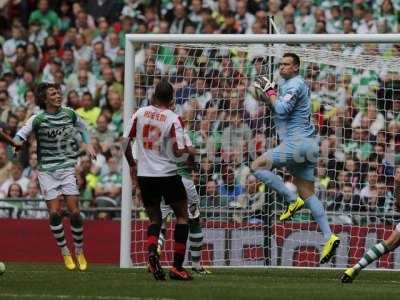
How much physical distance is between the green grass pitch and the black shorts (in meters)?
0.87

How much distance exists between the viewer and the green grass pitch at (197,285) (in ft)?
38.3

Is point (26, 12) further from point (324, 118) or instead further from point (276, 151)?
point (276, 151)

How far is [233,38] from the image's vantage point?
16.4 m

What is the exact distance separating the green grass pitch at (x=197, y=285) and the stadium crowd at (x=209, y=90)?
1.88m

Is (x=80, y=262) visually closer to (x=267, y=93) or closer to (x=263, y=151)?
(x=263, y=151)

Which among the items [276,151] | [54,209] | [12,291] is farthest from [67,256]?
[12,291]

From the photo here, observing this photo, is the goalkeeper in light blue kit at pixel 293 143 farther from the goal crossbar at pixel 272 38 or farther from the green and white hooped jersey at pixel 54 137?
the green and white hooped jersey at pixel 54 137

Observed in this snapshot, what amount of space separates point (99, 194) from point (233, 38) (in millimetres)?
5554

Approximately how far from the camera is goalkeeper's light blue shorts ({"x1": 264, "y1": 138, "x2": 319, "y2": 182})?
15.2 m

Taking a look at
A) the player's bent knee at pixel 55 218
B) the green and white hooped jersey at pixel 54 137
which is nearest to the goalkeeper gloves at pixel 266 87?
the green and white hooped jersey at pixel 54 137

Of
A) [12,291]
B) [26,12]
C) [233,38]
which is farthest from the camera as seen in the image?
[26,12]

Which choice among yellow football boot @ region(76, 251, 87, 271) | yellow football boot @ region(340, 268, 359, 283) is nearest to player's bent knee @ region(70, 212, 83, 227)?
yellow football boot @ region(76, 251, 87, 271)

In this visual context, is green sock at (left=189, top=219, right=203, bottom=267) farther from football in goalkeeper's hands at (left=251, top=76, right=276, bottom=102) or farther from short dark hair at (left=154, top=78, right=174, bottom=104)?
short dark hair at (left=154, top=78, right=174, bottom=104)

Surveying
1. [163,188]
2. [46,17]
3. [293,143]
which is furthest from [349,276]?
[46,17]
